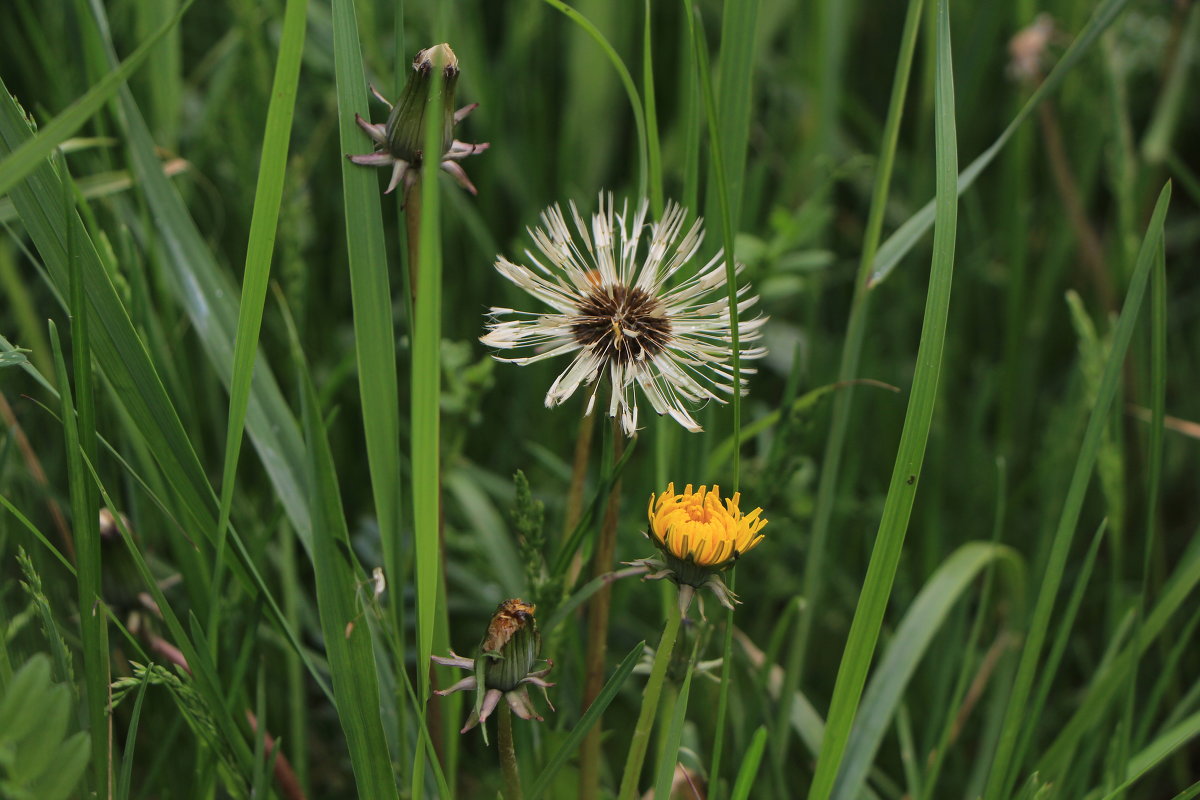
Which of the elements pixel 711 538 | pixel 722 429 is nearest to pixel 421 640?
pixel 711 538

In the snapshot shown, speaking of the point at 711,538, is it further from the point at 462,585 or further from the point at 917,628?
the point at 462,585

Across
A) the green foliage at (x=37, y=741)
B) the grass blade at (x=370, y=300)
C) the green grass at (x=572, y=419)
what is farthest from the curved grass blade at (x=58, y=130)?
the green foliage at (x=37, y=741)

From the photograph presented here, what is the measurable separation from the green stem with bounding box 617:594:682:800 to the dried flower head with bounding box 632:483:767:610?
2 centimetres

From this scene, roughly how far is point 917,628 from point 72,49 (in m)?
1.11

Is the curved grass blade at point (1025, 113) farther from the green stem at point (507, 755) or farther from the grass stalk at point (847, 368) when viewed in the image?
the green stem at point (507, 755)

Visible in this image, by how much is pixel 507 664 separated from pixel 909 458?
29cm

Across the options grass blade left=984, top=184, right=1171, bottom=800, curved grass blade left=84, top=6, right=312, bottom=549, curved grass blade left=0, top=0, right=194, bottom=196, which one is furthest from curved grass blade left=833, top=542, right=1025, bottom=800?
curved grass blade left=0, top=0, right=194, bottom=196

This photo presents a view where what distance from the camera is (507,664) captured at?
62cm

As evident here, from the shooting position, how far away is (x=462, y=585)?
122cm

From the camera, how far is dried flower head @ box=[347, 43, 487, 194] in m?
0.65

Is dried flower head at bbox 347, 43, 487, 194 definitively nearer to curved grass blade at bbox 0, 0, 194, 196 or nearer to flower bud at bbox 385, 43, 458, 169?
flower bud at bbox 385, 43, 458, 169

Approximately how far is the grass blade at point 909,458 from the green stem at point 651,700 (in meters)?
0.13

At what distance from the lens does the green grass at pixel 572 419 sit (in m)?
0.67

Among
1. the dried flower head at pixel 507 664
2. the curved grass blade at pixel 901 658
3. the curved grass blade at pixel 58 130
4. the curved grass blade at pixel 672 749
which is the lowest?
the curved grass blade at pixel 901 658
